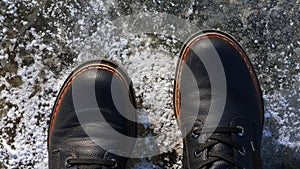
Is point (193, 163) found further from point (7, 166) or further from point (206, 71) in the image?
point (7, 166)

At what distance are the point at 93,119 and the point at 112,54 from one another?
0.70ft

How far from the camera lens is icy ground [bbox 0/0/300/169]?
5.00 feet

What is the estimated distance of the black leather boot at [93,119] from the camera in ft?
4.63

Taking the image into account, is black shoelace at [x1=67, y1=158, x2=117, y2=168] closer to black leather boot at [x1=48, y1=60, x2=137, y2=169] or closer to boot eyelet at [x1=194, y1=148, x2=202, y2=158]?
black leather boot at [x1=48, y1=60, x2=137, y2=169]

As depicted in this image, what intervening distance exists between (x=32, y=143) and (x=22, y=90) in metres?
0.16

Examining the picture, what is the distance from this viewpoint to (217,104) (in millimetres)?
1430

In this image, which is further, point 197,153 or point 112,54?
point 112,54

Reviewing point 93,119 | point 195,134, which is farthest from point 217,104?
point 93,119

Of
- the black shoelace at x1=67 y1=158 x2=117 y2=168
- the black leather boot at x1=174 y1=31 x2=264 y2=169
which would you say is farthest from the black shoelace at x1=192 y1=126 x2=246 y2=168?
the black shoelace at x1=67 y1=158 x2=117 y2=168

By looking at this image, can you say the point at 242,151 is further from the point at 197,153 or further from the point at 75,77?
the point at 75,77

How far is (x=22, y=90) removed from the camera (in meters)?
1.53

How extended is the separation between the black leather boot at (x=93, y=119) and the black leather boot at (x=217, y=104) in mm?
161

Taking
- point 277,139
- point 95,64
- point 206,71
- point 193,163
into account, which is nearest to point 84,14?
point 95,64

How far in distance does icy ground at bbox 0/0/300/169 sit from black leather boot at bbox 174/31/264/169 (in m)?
0.07
